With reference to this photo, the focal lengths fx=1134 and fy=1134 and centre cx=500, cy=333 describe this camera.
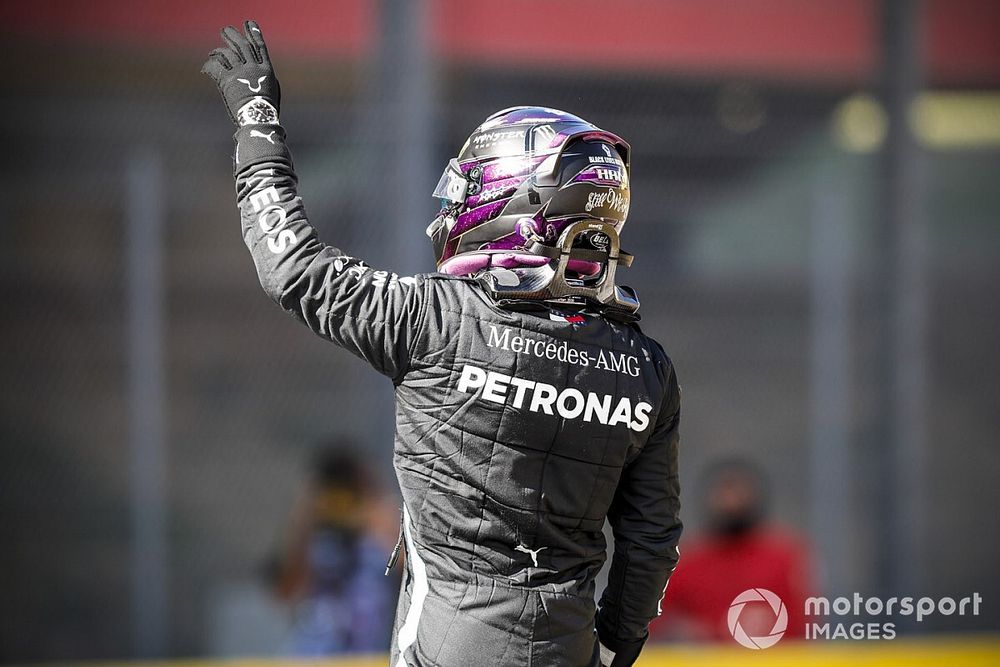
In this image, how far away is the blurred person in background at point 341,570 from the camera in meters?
5.19

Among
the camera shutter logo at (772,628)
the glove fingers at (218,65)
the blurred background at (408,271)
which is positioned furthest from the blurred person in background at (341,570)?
the glove fingers at (218,65)

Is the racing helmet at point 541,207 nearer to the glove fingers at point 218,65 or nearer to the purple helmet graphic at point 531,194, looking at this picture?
the purple helmet graphic at point 531,194

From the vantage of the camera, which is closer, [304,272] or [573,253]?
[304,272]

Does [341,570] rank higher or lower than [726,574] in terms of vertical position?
lower

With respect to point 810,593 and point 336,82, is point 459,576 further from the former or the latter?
point 336,82

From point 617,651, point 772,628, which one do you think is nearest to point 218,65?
point 617,651

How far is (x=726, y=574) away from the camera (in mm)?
4750

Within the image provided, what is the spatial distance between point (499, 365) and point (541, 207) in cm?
31

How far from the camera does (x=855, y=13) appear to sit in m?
7.02

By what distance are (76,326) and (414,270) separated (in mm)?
1916

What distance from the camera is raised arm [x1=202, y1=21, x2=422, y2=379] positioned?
72.6 inches

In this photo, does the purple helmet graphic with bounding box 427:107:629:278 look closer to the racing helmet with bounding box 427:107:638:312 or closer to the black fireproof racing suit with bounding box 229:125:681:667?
the racing helmet with bounding box 427:107:638:312

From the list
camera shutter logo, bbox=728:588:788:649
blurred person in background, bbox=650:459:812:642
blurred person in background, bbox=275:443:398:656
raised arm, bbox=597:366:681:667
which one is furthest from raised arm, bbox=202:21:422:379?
blurred person in background, bbox=275:443:398:656

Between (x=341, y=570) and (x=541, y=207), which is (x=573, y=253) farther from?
(x=341, y=570)
